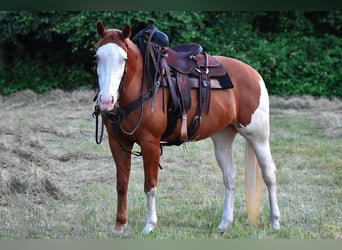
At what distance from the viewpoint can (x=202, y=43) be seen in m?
13.1

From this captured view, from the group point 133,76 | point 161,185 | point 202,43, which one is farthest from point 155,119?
point 202,43

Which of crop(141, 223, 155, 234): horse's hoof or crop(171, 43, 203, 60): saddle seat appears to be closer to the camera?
crop(141, 223, 155, 234): horse's hoof

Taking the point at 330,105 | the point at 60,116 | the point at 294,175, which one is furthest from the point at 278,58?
the point at 294,175

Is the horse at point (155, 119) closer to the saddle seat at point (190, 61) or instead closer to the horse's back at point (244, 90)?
the horse's back at point (244, 90)

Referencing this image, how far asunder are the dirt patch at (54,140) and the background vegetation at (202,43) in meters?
0.77

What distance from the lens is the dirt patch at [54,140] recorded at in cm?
504

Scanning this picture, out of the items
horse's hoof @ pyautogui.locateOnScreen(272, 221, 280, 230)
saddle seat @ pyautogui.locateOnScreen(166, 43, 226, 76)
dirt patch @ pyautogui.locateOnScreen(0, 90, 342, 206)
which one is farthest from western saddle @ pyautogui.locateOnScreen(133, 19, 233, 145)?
dirt patch @ pyautogui.locateOnScreen(0, 90, 342, 206)

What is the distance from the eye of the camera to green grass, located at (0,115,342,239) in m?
3.83

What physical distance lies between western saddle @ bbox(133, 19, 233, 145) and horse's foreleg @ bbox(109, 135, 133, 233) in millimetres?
296

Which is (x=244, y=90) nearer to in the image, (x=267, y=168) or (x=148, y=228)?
(x=267, y=168)

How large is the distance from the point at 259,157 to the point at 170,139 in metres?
0.76

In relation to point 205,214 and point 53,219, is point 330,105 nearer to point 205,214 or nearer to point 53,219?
point 205,214

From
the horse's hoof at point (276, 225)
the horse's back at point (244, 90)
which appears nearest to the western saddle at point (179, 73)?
the horse's back at point (244, 90)

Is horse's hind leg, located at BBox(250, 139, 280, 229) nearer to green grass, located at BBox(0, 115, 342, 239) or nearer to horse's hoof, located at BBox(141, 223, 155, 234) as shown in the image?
green grass, located at BBox(0, 115, 342, 239)
